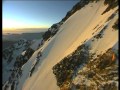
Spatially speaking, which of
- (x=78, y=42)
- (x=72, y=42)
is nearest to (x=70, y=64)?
(x=78, y=42)

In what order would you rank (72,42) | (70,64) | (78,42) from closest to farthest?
(70,64) < (78,42) < (72,42)

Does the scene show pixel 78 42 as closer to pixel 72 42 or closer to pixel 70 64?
pixel 72 42

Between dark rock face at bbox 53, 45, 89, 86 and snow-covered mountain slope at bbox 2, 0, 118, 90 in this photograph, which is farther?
dark rock face at bbox 53, 45, 89, 86

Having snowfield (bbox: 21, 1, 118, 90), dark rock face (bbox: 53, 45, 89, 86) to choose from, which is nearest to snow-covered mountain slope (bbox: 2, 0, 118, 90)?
snowfield (bbox: 21, 1, 118, 90)

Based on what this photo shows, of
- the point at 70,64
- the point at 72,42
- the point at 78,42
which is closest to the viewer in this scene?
the point at 70,64

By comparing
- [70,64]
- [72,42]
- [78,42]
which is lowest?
[70,64]

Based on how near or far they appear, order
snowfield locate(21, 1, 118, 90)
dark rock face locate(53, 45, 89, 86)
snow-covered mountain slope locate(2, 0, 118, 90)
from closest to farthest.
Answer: snow-covered mountain slope locate(2, 0, 118, 90) < snowfield locate(21, 1, 118, 90) < dark rock face locate(53, 45, 89, 86)

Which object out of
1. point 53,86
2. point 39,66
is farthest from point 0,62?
point 39,66

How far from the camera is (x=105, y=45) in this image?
72.4 ft

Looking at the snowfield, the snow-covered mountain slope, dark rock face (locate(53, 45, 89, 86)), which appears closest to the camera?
the snow-covered mountain slope

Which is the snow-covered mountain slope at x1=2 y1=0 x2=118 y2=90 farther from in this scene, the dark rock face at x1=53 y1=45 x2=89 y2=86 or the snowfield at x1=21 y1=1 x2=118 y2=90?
the dark rock face at x1=53 y1=45 x2=89 y2=86

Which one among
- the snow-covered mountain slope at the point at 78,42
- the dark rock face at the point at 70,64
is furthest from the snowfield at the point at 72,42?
the dark rock face at the point at 70,64

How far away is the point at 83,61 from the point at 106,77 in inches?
197

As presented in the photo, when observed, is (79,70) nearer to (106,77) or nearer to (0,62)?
(106,77)
